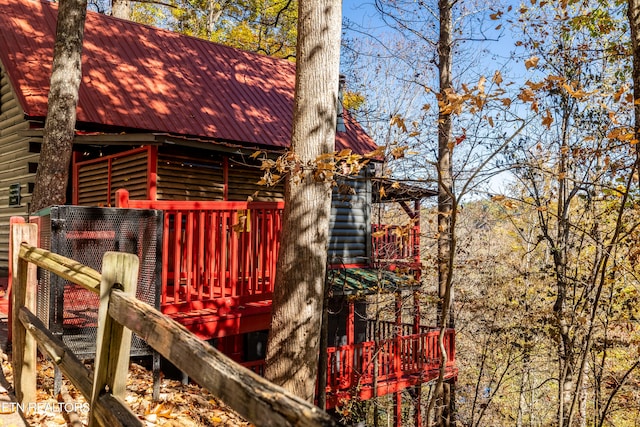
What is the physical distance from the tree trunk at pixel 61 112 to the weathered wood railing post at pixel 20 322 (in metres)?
3.68

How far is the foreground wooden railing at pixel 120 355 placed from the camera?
1.38m

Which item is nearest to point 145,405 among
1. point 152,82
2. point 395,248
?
point 395,248

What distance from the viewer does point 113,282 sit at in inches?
101

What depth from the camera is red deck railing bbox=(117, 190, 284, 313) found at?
20.8 ft

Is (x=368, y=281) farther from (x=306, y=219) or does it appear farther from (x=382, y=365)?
(x=306, y=219)

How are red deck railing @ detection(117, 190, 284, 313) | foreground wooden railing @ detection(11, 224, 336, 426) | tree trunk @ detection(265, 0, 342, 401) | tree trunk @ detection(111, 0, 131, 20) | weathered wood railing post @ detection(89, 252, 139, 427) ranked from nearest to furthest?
foreground wooden railing @ detection(11, 224, 336, 426) < weathered wood railing post @ detection(89, 252, 139, 427) < tree trunk @ detection(265, 0, 342, 401) < red deck railing @ detection(117, 190, 284, 313) < tree trunk @ detection(111, 0, 131, 20)

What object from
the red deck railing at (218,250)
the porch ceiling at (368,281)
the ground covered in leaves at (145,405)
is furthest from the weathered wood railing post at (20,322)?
the porch ceiling at (368,281)

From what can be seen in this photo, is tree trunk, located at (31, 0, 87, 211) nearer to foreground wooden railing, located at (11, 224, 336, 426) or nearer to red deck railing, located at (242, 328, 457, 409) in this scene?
foreground wooden railing, located at (11, 224, 336, 426)

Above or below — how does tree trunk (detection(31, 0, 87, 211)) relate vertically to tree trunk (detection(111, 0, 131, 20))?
below

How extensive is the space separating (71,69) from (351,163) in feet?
19.2

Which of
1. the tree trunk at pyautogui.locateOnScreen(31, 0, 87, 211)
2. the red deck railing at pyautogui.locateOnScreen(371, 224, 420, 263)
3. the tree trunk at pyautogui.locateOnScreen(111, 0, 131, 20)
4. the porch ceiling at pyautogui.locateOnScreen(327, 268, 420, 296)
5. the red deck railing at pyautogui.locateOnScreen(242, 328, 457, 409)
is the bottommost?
the red deck railing at pyautogui.locateOnScreen(242, 328, 457, 409)

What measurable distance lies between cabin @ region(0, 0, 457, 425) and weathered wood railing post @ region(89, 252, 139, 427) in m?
4.44

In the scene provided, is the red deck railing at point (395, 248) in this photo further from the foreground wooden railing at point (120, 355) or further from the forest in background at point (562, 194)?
the foreground wooden railing at point (120, 355)

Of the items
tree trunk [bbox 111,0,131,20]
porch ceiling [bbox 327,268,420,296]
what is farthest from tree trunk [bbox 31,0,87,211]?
tree trunk [bbox 111,0,131,20]
